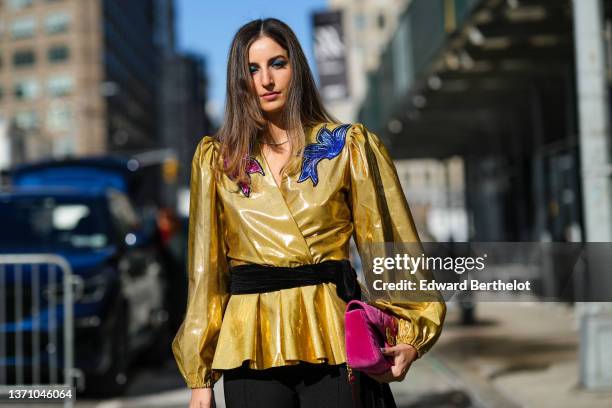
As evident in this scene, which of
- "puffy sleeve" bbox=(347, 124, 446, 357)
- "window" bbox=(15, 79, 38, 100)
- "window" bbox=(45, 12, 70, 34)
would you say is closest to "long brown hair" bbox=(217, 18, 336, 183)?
"puffy sleeve" bbox=(347, 124, 446, 357)

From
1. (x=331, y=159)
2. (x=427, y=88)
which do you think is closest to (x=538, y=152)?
(x=427, y=88)

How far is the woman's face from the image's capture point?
2.90 metres

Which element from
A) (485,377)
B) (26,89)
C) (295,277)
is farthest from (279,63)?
(26,89)

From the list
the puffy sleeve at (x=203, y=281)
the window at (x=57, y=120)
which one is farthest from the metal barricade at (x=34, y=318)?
the window at (x=57, y=120)

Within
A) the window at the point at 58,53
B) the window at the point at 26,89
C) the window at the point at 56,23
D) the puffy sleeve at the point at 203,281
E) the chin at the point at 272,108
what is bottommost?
the puffy sleeve at the point at 203,281

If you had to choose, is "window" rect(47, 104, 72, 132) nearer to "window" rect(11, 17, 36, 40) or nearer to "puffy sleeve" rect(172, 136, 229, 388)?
"window" rect(11, 17, 36, 40)

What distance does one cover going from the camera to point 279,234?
9.12ft

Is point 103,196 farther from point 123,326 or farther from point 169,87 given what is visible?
point 169,87

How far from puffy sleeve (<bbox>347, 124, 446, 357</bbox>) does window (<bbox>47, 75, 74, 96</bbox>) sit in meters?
96.1

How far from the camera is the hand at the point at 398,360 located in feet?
8.78

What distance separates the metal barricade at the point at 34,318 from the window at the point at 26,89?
92971 mm

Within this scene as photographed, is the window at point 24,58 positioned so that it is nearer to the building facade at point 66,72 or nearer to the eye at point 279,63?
the building facade at point 66,72

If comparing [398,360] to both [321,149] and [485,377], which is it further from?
[485,377]

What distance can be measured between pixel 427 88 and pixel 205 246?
14749 mm
